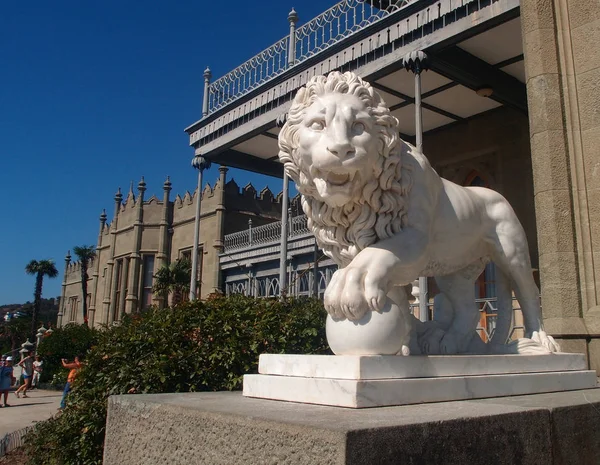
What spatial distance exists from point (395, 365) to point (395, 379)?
62 mm

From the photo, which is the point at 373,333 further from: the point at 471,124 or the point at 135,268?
the point at 135,268

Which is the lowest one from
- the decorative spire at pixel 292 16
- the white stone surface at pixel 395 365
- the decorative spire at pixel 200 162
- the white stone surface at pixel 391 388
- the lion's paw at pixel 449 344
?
the white stone surface at pixel 391 388

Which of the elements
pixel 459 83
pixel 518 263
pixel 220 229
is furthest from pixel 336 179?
pixel 220 229

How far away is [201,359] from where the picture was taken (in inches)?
175

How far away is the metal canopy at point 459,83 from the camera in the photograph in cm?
938

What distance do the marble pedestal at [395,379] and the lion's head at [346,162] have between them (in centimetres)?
62

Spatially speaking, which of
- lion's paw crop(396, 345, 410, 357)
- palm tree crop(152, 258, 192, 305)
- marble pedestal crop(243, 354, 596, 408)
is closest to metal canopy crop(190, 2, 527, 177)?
marble pedestal crop(243, 354, 596, 408)

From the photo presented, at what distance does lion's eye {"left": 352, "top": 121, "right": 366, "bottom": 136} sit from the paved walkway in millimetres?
7399

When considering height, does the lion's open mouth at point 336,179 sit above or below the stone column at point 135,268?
below

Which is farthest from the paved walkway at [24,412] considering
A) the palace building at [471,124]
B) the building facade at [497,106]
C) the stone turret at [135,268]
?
the stone turret at [135,268]

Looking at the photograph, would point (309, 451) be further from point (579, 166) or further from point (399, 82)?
point (399, 82)

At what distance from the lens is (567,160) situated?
234 inches

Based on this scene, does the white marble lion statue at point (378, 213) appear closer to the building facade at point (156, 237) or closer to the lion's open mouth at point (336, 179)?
the lion's open mouth at point (336, 179)

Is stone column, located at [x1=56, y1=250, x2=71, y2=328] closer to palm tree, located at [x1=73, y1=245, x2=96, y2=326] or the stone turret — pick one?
palm tree, located at [x1=73, y1=245, x2=96, y2=326]
